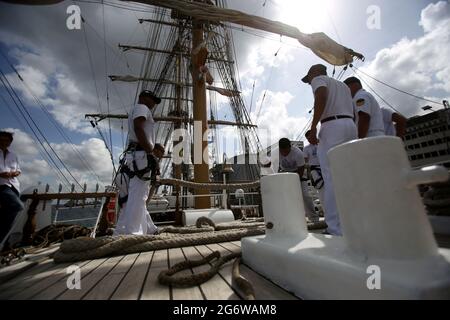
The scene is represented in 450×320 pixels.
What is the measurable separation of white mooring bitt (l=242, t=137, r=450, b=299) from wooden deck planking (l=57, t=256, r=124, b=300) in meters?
0.96

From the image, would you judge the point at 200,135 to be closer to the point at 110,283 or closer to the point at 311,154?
the point at 311,154

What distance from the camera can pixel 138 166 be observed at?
8.39 ft

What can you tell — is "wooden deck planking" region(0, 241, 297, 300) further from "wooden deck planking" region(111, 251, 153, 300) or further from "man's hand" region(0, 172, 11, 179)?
"man's hand" region(0, 172, 11, 179)

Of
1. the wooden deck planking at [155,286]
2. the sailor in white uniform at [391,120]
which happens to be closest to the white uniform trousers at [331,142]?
the sailor in white uniform at [391,120]

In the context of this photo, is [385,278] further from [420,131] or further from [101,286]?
[420,131]

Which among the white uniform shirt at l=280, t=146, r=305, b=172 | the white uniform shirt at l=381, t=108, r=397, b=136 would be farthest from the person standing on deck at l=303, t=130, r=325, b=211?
the white uniform shirt at l=381, t=108, r=397, b=136

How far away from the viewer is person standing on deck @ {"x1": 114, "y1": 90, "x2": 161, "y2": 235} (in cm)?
253

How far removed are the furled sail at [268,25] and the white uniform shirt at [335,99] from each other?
370 centimetres

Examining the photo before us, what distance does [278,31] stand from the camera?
19.1ft

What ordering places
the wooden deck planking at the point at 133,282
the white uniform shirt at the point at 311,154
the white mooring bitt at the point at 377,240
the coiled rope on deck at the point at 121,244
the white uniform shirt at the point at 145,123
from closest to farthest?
the white mooring bitt at the point at 377,240 → the wooden deck planking at the point at 133,282 → the coiled rope on deck at the point at 121,244 → the white uniform shirt at the point at 145,123 → the white uniform shirt at the point at 311,154

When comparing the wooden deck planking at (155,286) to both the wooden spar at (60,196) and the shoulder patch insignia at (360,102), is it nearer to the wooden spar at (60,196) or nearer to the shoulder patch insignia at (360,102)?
the shoulder patch insignia at (360,102)

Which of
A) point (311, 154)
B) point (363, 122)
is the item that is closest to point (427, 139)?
point (311, 154)

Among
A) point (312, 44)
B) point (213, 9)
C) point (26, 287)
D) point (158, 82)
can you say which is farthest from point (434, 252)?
point (158, 82)

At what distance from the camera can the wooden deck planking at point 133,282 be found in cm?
98
